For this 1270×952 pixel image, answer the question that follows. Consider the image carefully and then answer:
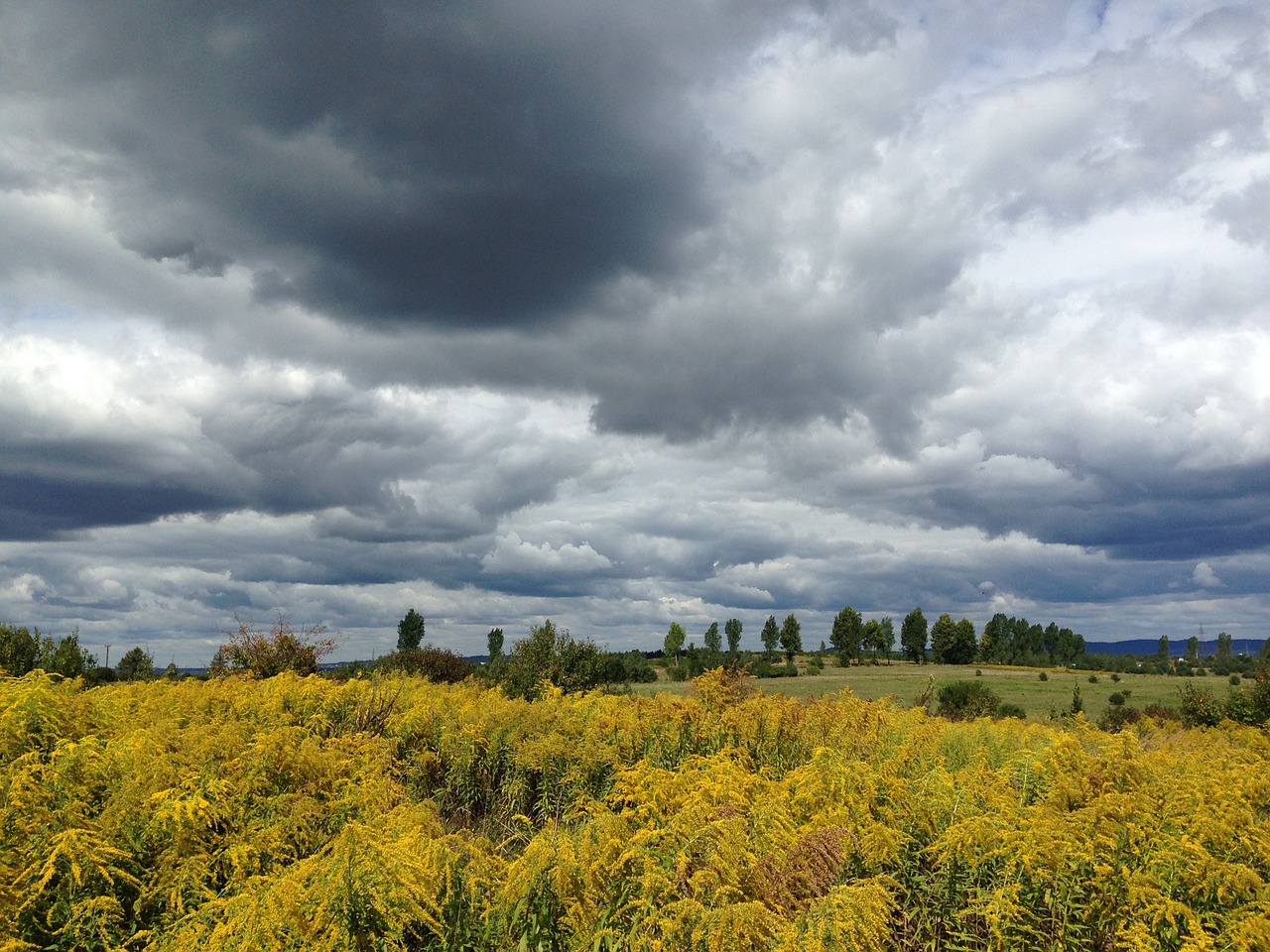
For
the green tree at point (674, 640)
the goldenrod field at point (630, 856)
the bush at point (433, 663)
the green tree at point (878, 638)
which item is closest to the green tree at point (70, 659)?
the bush at point (433, 663)

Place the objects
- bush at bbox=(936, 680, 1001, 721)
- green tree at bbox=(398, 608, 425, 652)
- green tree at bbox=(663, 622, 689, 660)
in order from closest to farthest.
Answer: bush at bbox=(936, 680, 1001, 721) < green tree at bbox=(398, 608, 425, 652) < green tree at bbox=(663, 622, 689, 660)

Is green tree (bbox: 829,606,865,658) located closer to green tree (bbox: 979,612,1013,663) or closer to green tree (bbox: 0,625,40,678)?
green tree (bbox: 979,612,1013,663)

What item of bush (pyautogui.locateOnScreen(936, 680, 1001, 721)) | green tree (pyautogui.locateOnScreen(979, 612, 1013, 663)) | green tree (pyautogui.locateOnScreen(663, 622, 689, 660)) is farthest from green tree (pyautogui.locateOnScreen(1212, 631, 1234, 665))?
bush (pyautogui.locateOnScreen(936, 680, 1001, 721))

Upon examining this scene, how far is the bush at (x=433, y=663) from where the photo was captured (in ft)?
83.7

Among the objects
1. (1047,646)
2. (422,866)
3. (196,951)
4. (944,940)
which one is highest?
(422,866)

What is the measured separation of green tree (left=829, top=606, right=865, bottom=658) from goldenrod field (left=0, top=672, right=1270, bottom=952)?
405 feet

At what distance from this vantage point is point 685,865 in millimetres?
4203

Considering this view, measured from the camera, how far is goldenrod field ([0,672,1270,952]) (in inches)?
152

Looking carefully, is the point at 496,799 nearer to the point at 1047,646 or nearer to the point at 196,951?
the point at 196,951

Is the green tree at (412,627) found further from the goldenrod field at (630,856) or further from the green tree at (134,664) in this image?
the goldenrod field at (630,856)

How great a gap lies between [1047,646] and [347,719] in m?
157

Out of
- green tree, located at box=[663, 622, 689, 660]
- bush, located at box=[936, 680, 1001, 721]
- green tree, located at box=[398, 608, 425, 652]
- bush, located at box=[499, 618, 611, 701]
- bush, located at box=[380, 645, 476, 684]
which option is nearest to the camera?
bush, located at box=[499, 618, 611, 701]

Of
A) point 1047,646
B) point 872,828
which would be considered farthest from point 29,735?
point 1047,646

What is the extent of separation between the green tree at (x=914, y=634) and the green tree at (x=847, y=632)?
706cm
